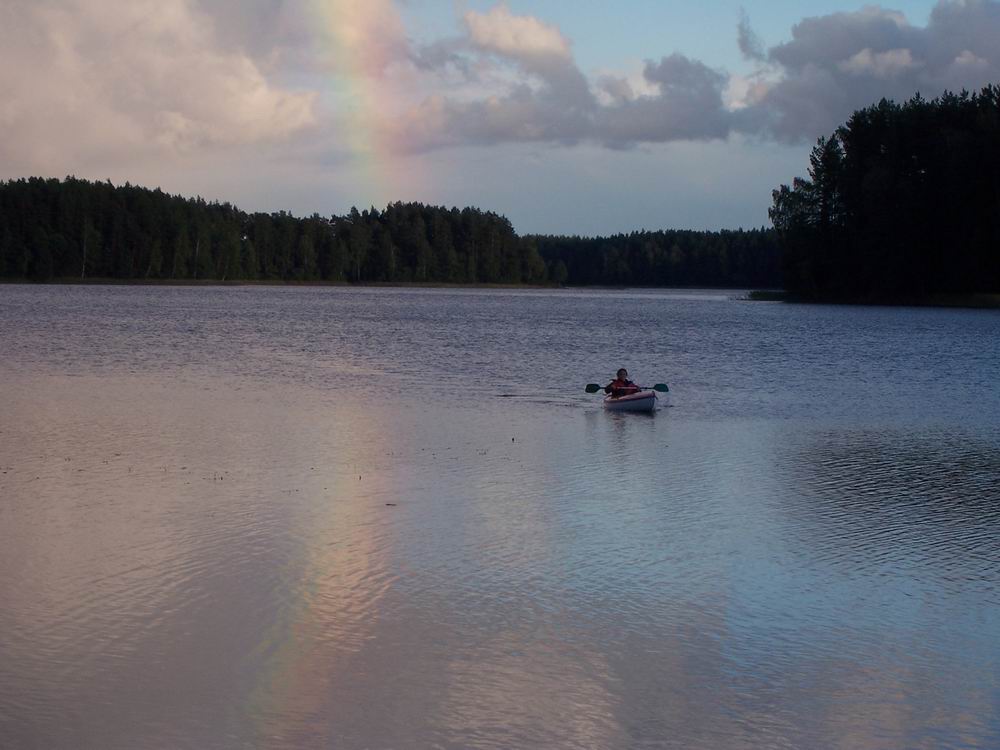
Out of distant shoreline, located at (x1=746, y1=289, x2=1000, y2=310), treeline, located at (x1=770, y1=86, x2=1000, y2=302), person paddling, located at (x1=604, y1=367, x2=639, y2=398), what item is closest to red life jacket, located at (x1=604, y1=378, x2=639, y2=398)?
person paddling, located at (x1=604, y1=367, x2=639, y2=398)

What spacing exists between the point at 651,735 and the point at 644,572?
3963mm

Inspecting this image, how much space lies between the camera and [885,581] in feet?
36.1

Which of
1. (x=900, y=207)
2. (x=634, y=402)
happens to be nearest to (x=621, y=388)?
(x=634, y=402)

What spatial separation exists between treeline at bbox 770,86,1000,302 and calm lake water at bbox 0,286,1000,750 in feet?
224

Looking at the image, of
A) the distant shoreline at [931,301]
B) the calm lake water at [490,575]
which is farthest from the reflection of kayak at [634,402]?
the distant shoreline at [931,301]

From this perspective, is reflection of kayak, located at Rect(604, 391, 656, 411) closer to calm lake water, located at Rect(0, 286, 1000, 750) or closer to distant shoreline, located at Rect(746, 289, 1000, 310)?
calm lake water, located at Rect(0, 286, 1000, 750)

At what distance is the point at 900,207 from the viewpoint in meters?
93.1

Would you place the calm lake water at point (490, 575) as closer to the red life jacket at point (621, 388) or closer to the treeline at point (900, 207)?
the red life jacket at point (621, 388)

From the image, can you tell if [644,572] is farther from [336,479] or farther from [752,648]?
[336,479]

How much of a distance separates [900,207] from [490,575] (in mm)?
89411

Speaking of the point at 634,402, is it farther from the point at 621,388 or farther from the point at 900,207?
the point at 900,207

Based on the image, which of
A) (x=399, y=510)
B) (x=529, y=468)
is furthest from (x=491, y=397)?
(x=399, y=510)

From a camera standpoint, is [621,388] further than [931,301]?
No

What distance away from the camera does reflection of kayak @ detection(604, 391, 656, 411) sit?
26438 millimetres
